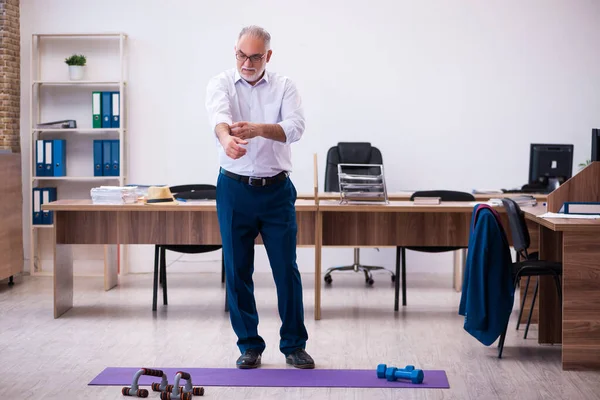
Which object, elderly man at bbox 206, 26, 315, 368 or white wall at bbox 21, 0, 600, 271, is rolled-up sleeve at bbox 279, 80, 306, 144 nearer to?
elderly man at bbox 206, 26, 315, 368

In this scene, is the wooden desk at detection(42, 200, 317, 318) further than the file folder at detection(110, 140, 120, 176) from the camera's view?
No

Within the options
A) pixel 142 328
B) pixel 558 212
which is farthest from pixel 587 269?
pixel 142 328

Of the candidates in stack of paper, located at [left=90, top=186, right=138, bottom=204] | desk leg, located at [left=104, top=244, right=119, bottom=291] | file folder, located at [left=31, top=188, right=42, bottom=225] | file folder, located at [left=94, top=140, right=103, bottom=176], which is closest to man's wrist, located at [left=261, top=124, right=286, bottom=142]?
stack of paper, located at [left=90, top=186, right=138, bottom=204]

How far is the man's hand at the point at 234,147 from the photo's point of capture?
3.20m

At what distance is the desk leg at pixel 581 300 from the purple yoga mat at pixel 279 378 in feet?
2.15

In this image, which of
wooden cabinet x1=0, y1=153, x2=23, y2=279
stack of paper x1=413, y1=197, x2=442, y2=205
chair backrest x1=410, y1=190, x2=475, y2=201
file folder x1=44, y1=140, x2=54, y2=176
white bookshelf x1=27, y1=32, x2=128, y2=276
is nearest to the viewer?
stack of paper x1=413, y1=197, x2=442, y2=205

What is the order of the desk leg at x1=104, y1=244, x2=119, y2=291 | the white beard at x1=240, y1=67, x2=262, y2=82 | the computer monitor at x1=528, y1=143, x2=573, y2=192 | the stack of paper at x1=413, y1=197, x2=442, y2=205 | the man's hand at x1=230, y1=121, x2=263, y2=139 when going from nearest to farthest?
the man's hand at x1=230, y1=121, x2=263, y2=139 → the white beard at x1=240, y1=67, x2=262, y2=82 → the stack of paper at x1=413, y1=197, x2=442, y2=205 → the desk leg at x1=104, y1=244, x2=119, y2=291 → the computer monitor at x1=528, y1=143, x2=573, y2=192

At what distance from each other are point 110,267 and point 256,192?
9.56 ft

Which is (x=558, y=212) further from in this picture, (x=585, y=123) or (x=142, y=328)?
(x=585, y=123)

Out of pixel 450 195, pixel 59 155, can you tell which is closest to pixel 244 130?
pixel 450 195

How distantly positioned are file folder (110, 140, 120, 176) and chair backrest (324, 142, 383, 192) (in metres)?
1.86

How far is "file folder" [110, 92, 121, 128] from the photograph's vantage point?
6.78 m

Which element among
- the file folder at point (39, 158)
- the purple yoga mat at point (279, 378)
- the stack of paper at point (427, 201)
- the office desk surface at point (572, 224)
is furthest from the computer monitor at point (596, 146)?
the file folder at point (39, 158)

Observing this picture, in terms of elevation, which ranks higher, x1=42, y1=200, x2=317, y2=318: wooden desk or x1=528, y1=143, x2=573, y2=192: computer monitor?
x1=528, y1=143, x2=573, y2=192: computer monitor
